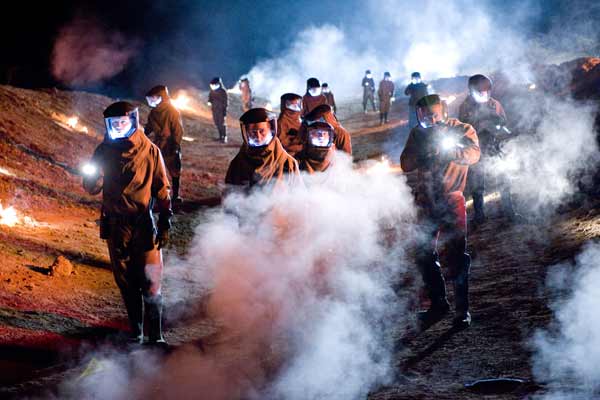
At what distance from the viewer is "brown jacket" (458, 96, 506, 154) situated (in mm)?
7531

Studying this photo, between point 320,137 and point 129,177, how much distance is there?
2.60m

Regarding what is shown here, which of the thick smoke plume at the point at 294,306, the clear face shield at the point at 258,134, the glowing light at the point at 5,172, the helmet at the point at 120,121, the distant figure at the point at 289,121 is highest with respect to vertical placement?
the distant figure at the point at 289,121

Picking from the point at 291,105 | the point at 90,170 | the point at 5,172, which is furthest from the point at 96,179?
the point at 5,172

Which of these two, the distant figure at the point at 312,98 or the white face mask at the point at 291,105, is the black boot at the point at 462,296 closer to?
the white face mask at the point at 291,105

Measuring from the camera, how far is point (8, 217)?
8031mm

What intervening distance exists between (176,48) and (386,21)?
3709 centimetres

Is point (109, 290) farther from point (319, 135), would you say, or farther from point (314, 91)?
point (314, 91)

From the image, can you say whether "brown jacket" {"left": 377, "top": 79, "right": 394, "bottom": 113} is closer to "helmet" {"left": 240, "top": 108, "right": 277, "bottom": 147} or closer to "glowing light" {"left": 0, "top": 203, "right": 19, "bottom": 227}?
"glowing light" {"left": 0, "top": 203, "right": 19, "bottom": 227}

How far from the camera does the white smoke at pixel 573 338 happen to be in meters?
3.50

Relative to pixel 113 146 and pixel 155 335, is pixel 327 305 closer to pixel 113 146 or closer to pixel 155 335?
pixel 155 335

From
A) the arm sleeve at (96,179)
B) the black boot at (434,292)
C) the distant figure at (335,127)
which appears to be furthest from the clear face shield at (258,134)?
the distant figure at (335,127)

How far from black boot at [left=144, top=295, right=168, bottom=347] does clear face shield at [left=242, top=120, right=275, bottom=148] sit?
145 centimetres

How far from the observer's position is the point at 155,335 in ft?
15.4

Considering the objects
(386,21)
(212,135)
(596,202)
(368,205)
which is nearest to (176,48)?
(212,135)
